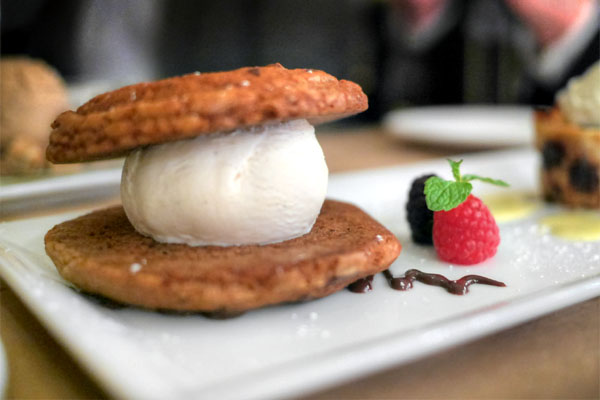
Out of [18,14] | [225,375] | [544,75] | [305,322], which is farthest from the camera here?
[544,75]

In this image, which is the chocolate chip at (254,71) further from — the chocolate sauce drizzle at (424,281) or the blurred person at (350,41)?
the blurred person at (350,41)

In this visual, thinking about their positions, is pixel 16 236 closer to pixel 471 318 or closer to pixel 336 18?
pixel 471 318

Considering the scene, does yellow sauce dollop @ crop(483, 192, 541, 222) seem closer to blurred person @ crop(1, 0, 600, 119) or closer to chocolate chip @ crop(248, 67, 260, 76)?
chocolate chip @ crop(248, 67, 260, 76)

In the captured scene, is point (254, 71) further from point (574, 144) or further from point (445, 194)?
point (574, 144)

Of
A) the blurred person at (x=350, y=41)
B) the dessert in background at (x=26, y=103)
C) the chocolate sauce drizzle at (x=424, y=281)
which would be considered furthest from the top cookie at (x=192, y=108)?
the blurred person at (x=350, y=41)

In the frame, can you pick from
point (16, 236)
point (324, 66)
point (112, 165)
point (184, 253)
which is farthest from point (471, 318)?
point (324, 66)

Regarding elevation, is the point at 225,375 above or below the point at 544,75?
above
